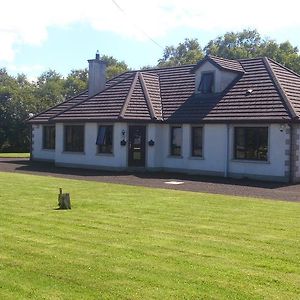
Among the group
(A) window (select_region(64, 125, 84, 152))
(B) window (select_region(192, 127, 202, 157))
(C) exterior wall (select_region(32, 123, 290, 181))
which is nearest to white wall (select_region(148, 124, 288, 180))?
(C) exterior wall (select_region(32, 123, 290, 181))

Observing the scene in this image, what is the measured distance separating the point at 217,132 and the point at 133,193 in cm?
962

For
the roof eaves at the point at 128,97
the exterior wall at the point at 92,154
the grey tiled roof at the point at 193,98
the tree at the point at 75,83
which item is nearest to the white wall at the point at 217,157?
the grey tiled roof at the point at 193,98

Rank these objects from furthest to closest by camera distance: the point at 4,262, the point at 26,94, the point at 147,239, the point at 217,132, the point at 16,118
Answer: the point at 26,94 < the point at 16,118 < the point at 217,132 < the point at 147,239 < the point at 4,262

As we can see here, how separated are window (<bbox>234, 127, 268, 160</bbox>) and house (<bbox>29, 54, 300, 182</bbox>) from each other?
0.15 ft

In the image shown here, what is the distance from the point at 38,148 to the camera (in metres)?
36.2

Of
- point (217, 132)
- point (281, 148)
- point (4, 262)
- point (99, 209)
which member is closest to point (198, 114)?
point (217, 132)

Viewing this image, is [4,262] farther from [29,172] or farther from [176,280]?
[29,172]

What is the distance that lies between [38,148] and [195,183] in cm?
1706

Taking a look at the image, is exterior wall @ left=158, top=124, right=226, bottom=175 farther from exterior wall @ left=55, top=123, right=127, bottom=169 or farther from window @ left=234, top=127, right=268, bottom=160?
exterior wall @ left=55, top=123, right=127, bottom=169

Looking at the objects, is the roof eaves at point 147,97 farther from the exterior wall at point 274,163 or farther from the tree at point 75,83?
the tree at point 75,83

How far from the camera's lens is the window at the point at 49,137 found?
1394 inches

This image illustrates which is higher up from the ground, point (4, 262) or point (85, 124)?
point (85, 124)

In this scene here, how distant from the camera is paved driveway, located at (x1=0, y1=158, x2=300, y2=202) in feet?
61.8

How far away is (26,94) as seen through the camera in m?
55.8
